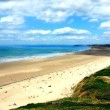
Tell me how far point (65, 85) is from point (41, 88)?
2.76 meters

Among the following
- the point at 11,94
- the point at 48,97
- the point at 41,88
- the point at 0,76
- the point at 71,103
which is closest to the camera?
the point at 71,103

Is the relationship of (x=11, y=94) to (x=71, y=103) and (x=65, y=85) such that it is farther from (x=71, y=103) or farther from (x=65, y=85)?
(x=71, y=103)

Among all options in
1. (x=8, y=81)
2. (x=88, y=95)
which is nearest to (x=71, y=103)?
(x=88, y=95)

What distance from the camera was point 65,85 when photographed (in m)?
33.3

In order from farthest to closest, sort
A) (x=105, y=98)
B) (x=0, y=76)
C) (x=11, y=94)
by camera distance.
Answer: (x=0, y=76), (x=11, y=94), (x=105, y=98)

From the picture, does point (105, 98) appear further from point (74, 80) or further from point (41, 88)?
point (74, 80)

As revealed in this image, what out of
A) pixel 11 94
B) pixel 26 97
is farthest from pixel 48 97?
pixel 11 94

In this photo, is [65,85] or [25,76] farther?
[25,76]

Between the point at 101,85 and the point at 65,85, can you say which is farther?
the point at 65,85

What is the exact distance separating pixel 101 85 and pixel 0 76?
21534mm

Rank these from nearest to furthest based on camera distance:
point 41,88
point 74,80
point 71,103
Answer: point 71,103
point 41,88
point 74,80

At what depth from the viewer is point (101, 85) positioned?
2545cm

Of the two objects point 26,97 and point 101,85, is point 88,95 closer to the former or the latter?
point 101,85

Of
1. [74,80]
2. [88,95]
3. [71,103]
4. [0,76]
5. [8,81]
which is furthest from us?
[0,76]
